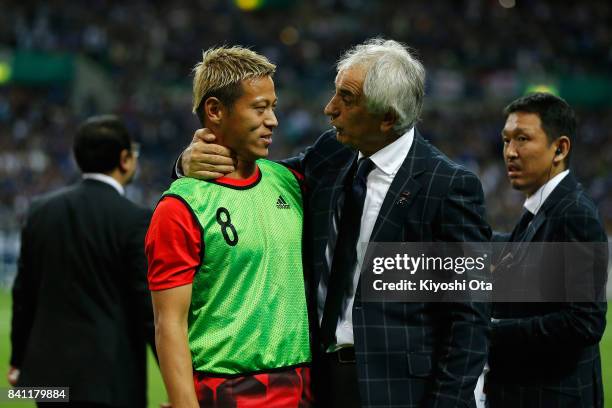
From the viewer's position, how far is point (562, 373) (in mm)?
3842

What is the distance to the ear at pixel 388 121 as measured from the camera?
3328 mm

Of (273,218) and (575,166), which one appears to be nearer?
(273,218)

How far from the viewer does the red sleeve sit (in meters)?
3.12

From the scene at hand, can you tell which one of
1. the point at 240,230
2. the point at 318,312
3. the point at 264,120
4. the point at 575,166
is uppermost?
the point at 575,166

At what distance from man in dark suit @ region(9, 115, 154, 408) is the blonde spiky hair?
4.71 ft

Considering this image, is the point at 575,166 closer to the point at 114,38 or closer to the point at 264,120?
the point at 114,38

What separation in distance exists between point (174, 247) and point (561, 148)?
1.90 meters

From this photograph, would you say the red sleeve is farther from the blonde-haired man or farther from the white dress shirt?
the white dress shirt

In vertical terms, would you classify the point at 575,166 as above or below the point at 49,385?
above

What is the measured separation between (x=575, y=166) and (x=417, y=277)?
881 inches

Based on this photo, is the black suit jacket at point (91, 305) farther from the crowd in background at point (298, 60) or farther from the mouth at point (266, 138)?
the crowd in background at point (298, 60)

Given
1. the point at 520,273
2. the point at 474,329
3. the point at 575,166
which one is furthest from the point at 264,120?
the point at 575,166

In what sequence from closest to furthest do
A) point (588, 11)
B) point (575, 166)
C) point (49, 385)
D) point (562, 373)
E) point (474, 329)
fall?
1. point (474, 329)
2. point (562, 373)
3. point (49, 385)
4. point (575, 166)
5. point (588, 11)

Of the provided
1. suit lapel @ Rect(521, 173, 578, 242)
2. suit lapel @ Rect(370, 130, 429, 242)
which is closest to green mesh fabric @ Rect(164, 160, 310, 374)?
suit lapel @ Rect(370, 130, 429, 242)
